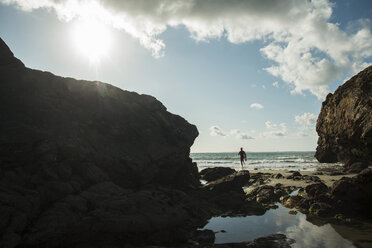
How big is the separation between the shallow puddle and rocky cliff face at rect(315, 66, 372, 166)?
2124 centimetres

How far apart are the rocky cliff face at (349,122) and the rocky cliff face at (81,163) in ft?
82.6

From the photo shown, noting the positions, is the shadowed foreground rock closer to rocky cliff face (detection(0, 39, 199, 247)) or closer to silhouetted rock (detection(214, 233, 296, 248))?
silhouetted rock (detection(214, 233, 296, 248))

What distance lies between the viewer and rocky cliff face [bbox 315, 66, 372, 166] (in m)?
30.2

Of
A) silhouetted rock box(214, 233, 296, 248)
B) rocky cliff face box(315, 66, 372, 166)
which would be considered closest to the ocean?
rocky cliff face box(315, 66, 372, 166)

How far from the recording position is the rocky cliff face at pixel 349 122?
3024 centimetres

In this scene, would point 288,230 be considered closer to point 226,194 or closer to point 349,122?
point 226,194

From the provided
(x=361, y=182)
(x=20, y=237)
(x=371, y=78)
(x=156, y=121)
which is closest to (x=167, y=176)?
(x=156, y=121)

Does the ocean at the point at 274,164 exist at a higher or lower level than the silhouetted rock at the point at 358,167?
lower

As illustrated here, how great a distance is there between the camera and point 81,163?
1302cm

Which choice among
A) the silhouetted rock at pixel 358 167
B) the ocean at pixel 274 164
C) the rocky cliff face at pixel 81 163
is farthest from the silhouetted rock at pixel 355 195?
the ocean at pixel 274 164

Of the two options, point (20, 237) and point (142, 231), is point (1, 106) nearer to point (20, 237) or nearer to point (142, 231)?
point (20, 237)

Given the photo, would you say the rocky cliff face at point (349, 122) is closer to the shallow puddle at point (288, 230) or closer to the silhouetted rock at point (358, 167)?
the silhouetted rock at point (358, 167)

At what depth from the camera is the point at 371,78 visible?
30250 millimetres

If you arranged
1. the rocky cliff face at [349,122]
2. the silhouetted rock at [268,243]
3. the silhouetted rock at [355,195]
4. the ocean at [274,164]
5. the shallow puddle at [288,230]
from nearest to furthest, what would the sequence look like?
the silhouetted rock at [268,243] → the shallow puddle at [288,230] → the silhouetted rock at [355,195] → the rocky cliff face at [349,122] → the ocean at [274,164]
